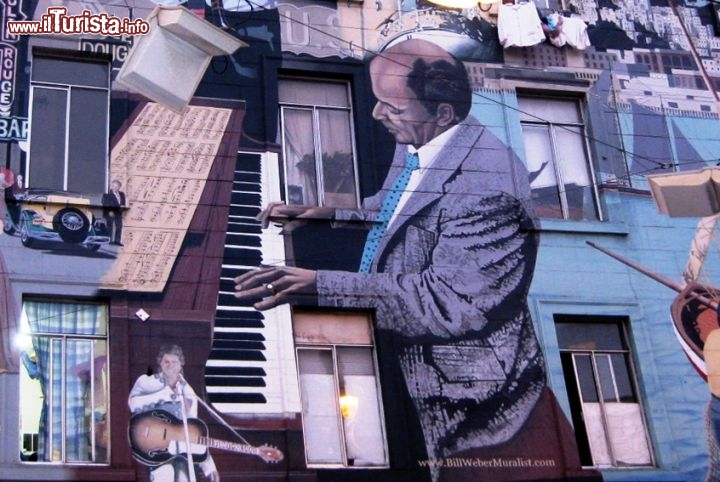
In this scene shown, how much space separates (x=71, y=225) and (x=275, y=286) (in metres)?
2.80

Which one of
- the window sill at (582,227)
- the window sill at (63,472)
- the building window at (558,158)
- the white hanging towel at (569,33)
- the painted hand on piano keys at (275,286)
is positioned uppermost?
the white hanging towel at (569,33)

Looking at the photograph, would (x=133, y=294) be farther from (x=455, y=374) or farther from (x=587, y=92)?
(x=587, y=92)

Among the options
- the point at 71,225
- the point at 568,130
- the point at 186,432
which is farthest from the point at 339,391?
the point at 568,130

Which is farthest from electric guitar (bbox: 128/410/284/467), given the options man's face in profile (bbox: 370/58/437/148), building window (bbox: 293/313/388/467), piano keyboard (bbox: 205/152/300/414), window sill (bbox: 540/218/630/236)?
window sill (bbox: 540/218/630/236)

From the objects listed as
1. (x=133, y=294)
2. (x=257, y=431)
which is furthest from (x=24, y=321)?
(x=257, y=431)

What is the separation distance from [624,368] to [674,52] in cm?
567

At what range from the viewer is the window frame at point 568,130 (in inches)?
817

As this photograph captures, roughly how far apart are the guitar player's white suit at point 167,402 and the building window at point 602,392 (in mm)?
5361

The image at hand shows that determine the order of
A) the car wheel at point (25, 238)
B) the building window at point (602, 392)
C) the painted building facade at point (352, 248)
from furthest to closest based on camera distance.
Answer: the building window at point (602, 392) < the car wheel at point (25, 238) < the painted building facade at point (352, 248)

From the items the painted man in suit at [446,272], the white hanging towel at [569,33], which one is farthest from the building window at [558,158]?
the white hanging towel at [569,33]

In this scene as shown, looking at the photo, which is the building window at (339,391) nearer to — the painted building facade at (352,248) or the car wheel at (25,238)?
the painted building facade at (352,248)

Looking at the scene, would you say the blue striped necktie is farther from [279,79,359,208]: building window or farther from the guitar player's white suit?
the guitar player's white suit

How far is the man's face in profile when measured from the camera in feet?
66.3

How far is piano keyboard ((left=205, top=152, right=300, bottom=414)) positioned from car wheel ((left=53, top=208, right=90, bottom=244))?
1900 mm
